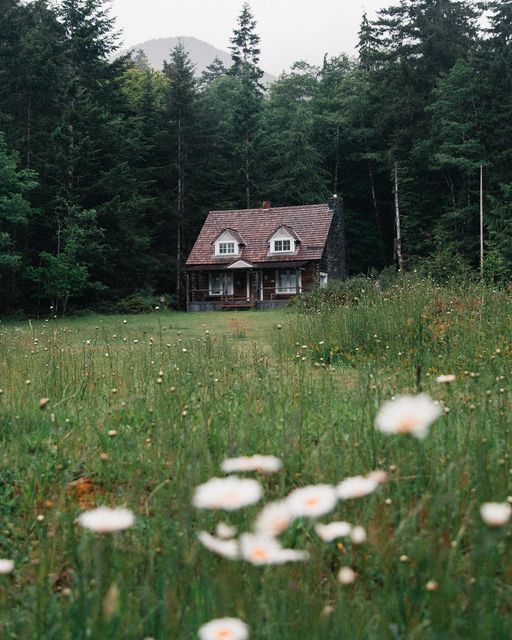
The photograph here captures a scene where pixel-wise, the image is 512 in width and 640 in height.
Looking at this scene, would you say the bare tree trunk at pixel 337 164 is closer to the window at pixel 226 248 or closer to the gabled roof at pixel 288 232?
Answer: the gabled roof at pixel 288 232

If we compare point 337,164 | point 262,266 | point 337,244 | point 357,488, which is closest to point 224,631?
point 357,488

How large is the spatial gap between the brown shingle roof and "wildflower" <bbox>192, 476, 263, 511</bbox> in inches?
1341

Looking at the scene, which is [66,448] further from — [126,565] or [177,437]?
[126,565]

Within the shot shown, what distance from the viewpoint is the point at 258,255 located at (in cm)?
3612

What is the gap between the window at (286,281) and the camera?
3628cm

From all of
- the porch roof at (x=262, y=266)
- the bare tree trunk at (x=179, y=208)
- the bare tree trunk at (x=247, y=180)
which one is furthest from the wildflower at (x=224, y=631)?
the bare tree trunk at (x=247, y=180)

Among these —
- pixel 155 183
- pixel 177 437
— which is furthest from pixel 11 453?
pixel 155 183

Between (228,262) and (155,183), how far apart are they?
7.81 m

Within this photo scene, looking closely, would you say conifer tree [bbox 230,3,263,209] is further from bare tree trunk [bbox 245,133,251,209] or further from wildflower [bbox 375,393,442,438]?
wildflower [bbox 375,393,442,438]

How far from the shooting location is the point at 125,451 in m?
3.40

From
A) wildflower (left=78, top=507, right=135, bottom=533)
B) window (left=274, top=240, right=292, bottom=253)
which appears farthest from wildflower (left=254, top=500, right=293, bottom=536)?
window (left=274, top=240, right=292, bottom=253)

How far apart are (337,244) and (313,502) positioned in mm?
40374

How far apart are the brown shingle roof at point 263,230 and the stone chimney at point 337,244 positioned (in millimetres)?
2122

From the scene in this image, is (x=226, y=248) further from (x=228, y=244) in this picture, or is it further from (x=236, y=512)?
(x=236, y=512)
